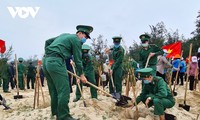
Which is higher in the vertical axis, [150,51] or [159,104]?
[150,51]

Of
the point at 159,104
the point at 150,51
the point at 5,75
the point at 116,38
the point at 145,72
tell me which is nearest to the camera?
the point at 159,104

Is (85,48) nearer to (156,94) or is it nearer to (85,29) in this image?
(85,29)

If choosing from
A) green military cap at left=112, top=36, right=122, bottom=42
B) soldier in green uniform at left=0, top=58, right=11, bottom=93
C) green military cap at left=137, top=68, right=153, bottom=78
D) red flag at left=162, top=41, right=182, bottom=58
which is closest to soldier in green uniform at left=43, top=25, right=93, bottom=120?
green military cap at left=137, top=68, right=153, bottom=78

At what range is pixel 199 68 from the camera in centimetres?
1315

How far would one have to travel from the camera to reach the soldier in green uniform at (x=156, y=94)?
21.2ft

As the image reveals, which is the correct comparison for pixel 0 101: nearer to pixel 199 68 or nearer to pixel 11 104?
pixel 11 104

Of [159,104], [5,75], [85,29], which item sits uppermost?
[85,29]

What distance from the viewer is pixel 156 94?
6.56m

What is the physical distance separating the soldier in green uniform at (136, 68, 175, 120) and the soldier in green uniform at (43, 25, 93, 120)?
5.58 feet

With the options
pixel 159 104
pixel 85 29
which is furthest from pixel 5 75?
pixel 159 104

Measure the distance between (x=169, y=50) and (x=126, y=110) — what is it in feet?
18.0

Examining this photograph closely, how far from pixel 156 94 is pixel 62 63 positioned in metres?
2.37

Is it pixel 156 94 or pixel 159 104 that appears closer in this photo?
pixel 159 104

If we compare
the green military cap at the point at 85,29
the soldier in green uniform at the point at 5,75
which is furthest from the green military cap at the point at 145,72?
the soldier in green uniform at the point at 5,75
